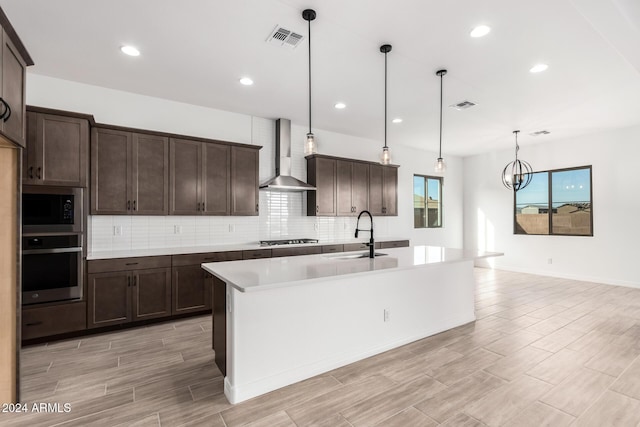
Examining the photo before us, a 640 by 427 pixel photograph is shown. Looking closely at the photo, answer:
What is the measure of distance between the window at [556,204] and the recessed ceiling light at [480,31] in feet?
17.3

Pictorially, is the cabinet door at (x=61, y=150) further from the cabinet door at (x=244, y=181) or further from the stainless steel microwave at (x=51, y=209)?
the cabinet door at (x=244, y=181)

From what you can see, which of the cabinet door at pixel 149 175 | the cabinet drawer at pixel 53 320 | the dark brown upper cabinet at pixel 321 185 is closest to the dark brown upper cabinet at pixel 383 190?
the dark brown upper cabinet at pixel 321 185

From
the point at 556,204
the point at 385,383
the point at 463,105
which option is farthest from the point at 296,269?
the point at 556,204

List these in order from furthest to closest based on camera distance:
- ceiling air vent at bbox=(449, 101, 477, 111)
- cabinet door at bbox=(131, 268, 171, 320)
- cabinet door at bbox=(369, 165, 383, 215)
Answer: cabinet door at bbox=(369, 165, 383, 215), ceiling air vent at bbox=(449, 101, 477, 111), cabinet door at bbox=(131, 268, 171, 320)

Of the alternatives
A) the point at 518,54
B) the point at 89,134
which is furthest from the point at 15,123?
the point at 518,54

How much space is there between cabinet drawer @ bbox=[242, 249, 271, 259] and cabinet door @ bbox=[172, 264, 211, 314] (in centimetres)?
61

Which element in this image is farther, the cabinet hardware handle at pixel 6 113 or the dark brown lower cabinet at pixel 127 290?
the dark brown lower cabinet at pixel 127 290

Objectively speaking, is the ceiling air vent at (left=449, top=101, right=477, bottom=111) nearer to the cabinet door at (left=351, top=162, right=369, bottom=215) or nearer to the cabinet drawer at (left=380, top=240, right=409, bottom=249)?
the cabinet door at (left=351, top=162, right=369, bottom=215)

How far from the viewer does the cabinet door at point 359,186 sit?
5.84 metres

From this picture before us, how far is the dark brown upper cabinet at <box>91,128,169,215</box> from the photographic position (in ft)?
11.9

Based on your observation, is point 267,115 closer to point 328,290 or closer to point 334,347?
point 328,290

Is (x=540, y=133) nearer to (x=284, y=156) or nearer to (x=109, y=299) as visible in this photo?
(x=284, y=156)

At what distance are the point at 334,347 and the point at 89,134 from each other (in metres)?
3.55

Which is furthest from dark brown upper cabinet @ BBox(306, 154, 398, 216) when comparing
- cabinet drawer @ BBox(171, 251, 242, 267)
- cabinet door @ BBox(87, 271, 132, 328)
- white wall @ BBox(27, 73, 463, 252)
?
cabinet door @ BBox(87, 271, 132, 328)
